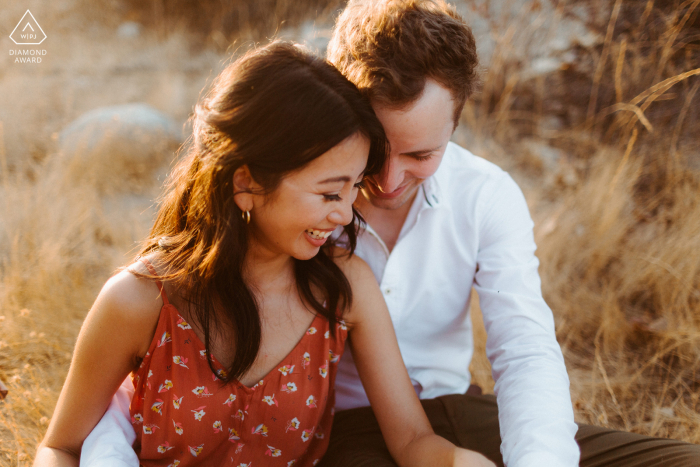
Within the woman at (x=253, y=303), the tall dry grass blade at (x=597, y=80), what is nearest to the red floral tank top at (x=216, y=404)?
the woman at (x=253, y=303)

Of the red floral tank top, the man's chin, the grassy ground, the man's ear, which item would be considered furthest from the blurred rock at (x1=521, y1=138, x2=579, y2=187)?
the man's ear

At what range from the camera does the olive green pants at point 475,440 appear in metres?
1.61

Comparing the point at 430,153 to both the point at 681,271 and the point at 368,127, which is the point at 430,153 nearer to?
the point at 368,127

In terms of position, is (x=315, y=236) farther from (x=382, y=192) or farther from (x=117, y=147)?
(x=117, y=147)

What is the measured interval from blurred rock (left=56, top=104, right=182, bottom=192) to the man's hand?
3.41 m

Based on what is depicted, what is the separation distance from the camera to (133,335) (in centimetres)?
151

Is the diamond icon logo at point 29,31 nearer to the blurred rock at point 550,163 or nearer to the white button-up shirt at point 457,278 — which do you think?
the blurred rock at point 550,163

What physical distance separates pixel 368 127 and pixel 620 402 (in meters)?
2.16

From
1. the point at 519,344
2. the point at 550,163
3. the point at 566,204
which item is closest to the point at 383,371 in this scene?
the point at 519,344

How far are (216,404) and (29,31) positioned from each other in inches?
246

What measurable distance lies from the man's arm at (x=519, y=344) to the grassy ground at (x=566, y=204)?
982mm

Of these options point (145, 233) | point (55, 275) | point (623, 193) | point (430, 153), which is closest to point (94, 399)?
point (430, 153)

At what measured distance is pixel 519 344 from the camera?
179 cm

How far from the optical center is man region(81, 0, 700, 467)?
5.18 ft
